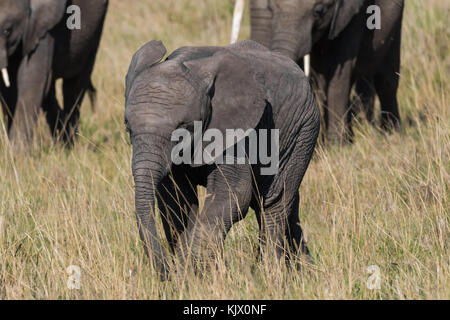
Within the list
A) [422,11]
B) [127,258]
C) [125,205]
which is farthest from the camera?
[422,11]

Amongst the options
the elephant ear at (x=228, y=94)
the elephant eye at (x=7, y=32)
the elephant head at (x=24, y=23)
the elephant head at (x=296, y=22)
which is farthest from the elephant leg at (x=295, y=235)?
the elephant eye at (x=7, y=32)

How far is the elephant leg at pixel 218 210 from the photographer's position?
15.3 ft

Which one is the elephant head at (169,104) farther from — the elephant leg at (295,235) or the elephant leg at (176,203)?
the elephant leg at (295,235)

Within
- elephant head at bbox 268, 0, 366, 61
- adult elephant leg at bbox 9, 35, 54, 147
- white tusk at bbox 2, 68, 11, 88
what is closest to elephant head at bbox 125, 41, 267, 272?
elephant head at bbox 268, 0, 366, 61

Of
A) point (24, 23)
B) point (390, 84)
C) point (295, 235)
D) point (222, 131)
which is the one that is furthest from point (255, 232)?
point (390, 84)

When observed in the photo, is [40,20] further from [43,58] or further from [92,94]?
[92,94]

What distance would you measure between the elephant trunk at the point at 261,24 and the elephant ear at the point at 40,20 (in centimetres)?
170

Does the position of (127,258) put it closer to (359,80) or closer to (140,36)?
(359,80)

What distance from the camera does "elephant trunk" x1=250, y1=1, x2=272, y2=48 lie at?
26.2 ft

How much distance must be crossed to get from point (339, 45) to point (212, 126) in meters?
3.80

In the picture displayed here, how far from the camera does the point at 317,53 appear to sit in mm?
8477

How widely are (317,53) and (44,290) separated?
4313 mm
